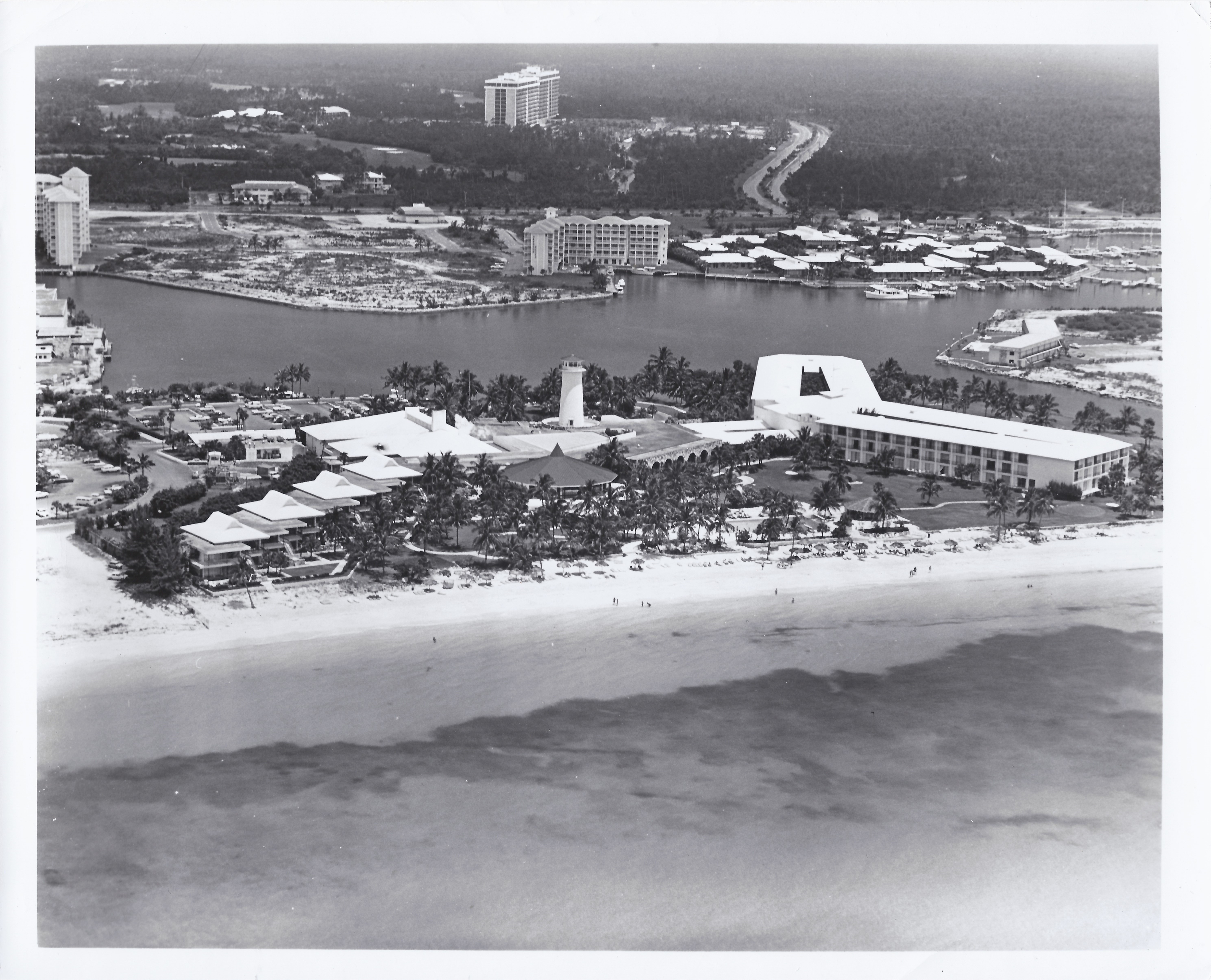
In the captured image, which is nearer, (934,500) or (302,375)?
(934,500)

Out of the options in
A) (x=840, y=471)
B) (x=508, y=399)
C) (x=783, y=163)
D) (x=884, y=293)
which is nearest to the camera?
(x=840, y=471)

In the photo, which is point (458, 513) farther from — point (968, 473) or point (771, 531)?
point (968, 473)

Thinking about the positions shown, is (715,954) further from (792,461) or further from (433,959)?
(792,461)

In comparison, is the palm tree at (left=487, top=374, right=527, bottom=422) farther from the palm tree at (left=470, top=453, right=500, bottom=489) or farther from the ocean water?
the ocean water

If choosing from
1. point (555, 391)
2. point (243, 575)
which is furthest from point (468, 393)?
point (243, 575)

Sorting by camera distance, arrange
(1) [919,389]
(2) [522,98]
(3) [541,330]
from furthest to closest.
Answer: (3) [541,330], (1) [919,389], (2) [522,98]

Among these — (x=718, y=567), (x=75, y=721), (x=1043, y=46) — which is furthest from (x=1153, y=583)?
(x=75, y=721)

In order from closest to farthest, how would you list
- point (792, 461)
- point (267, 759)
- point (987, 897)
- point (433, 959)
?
point (433, 959), point (987, 897), point (267, 759), point (792, 461)
